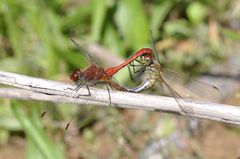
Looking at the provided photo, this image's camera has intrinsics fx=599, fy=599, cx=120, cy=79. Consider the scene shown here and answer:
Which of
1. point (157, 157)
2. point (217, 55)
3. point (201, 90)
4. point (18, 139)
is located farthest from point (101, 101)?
point (217, 55)

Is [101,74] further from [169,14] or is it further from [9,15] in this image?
[169,14]

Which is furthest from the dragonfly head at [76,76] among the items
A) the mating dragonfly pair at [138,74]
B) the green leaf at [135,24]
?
the green leaf at [135,24]

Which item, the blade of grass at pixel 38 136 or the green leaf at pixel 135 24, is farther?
the green leaf at pixel 135 24

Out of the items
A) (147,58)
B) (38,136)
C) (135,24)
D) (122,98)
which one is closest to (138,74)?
(147,58)

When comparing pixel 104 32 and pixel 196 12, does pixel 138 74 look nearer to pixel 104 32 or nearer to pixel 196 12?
pixel 104 32

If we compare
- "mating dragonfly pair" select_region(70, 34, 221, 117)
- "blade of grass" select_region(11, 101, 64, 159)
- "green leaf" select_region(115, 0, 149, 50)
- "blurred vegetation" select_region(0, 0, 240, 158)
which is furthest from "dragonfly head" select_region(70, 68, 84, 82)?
"green leaf" select_region(115, 0, 149, 50)

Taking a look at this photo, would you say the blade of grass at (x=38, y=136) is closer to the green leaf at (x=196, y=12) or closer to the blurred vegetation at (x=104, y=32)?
the blurred vegetation at (x=104, y=32)

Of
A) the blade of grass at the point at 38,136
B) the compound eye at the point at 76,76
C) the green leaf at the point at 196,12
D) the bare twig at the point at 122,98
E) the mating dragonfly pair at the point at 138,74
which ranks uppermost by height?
the bare twig at the point at 122,98

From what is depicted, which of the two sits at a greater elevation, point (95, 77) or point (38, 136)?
point (95, 77)
